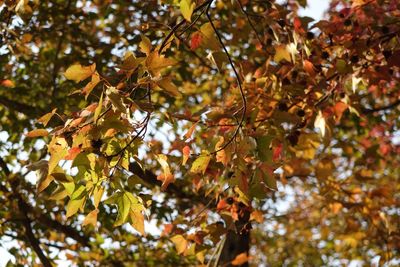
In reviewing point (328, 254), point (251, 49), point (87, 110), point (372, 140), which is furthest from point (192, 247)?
point (328, 254)

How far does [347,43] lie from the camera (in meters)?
3.14

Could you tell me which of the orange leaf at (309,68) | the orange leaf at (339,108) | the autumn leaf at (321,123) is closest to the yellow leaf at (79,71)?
the orange leaf at (309,68)

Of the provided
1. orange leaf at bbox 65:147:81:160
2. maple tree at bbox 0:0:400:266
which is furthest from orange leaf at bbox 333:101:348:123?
orange leaf at bbox 65:147:81:160

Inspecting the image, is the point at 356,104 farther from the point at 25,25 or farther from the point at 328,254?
the point at 328,254

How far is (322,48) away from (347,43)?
17 cm

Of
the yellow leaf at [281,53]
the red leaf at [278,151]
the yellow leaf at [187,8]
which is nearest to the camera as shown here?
the yellow leaf at [187,8]

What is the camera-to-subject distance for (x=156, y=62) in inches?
81.8

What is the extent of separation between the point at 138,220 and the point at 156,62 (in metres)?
0.61

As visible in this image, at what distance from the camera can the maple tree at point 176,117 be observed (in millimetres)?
2135

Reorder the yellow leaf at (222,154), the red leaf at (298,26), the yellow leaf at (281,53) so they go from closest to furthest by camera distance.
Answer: the yellow leaf at (222,154)
the yellow leaf at (281,53)
the red leaf at (298,26)

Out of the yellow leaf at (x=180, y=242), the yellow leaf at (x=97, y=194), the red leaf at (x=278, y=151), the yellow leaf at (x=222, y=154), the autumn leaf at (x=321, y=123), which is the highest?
the autumn leaf at (x=321, y=123)

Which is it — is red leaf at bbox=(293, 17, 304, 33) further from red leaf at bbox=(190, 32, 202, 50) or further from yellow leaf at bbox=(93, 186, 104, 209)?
yellow leaf at bbox=(93, 186, 104, 209)

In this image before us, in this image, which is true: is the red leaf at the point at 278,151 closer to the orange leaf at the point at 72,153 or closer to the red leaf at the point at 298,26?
the red leaf at the point at 298,26

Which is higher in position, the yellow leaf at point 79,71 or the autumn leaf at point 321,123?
the autumn leaf at point 321,123
